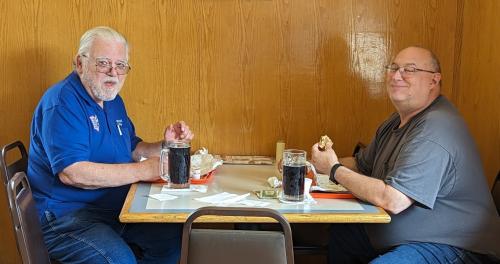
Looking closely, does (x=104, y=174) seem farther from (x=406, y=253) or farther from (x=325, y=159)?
(x=406, y=253)

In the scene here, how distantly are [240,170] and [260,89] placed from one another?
59 centimetres

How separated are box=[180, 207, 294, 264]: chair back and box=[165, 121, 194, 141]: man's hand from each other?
94 centimetres

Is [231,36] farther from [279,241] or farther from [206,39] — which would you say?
[279,241]

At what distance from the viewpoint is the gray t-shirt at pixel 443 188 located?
1.92 metres

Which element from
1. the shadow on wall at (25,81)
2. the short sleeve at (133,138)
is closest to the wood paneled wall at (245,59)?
the shadow on wall at (25,81)

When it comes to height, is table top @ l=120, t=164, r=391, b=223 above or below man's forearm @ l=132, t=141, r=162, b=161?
below

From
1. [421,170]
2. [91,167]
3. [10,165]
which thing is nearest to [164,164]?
[91,167]

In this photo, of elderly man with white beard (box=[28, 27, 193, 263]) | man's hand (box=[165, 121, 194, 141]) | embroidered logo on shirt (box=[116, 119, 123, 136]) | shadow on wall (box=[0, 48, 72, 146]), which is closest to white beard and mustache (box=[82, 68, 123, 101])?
elderly man with white beard (box=[28, 27, 193, 263])

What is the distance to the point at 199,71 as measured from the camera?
9.36ft

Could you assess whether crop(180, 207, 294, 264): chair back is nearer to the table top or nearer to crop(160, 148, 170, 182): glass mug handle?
the table top

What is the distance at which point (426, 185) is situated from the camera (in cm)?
190

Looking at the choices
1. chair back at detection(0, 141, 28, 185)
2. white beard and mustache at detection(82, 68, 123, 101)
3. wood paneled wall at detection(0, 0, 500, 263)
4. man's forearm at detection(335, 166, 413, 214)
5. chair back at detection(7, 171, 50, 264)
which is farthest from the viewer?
wood paneled wall at detection(0, 0, 500, 263)

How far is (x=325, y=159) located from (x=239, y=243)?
681mm

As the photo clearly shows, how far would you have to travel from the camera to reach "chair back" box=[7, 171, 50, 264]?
5.41 feet
